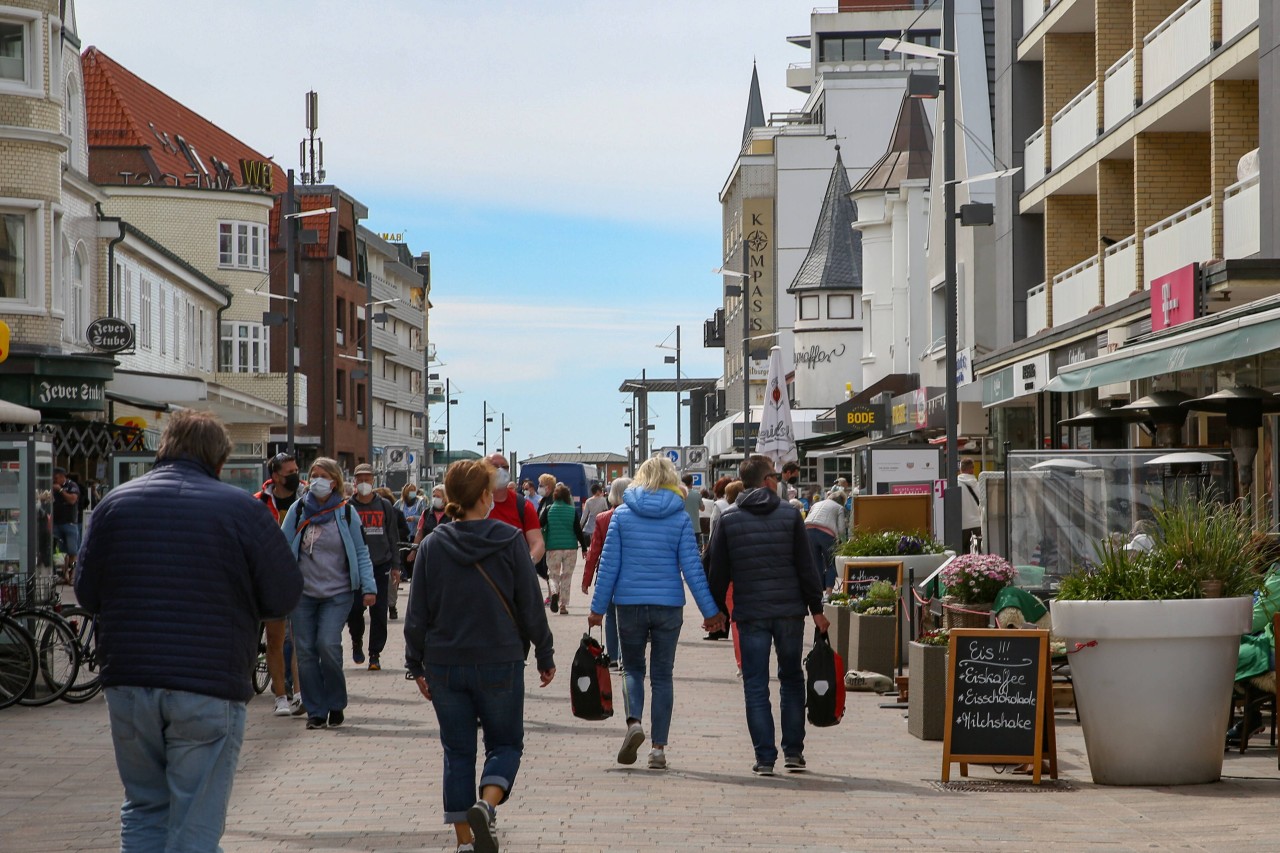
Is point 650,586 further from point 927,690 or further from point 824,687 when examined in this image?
point 927,690

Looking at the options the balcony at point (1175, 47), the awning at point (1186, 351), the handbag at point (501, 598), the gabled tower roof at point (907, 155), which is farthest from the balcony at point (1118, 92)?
the gabled tower roof at point (907, 155)

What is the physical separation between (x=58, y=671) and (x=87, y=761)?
346 centimetres

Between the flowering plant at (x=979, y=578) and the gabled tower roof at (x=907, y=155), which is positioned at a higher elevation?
the gabled tower roof at (x=907, y=155)

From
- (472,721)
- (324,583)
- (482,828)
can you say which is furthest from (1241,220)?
(482,828)

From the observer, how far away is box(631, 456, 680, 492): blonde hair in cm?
1113

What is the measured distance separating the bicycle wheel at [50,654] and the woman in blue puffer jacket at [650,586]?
17.9 feet

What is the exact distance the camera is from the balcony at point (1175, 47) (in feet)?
69.9

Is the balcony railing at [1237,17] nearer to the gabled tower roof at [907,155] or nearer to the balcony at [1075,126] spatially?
the balcony at [1075,126]

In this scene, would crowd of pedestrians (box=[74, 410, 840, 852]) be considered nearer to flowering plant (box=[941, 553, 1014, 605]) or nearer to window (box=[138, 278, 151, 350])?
flowering plant (box=[941, 553, 1014, 605])

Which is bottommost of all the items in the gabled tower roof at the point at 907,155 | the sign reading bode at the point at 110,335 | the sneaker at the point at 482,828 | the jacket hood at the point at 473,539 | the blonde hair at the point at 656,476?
the sneaker at the point at 482,828

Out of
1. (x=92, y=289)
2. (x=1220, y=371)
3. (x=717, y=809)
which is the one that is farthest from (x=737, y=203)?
(x=717, y=809)

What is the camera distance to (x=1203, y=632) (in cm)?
958

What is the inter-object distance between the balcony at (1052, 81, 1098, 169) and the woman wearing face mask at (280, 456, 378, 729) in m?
16.5

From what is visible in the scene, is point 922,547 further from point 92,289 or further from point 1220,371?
point 92,289
